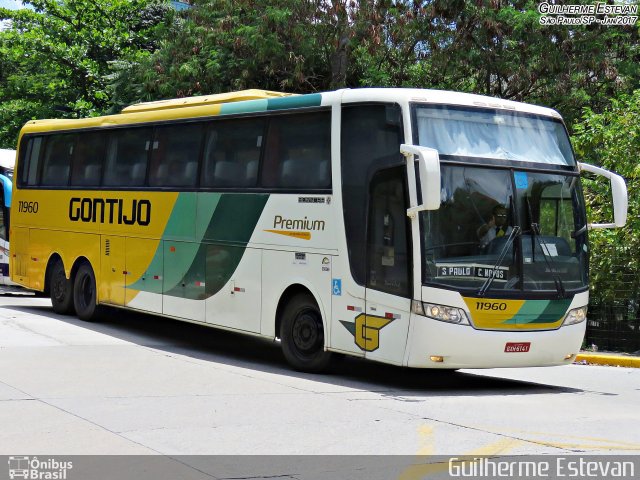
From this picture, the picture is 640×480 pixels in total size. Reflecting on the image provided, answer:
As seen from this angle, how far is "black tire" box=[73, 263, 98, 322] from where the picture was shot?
62.2ft

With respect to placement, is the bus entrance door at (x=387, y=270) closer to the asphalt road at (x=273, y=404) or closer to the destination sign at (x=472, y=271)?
the destination sign at (x=472, y=271)

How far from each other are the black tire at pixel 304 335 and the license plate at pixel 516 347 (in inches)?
92.4

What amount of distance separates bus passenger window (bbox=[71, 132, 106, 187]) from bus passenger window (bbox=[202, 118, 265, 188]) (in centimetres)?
370

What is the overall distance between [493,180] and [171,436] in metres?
5.24

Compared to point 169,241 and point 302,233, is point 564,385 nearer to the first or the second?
point 302,233

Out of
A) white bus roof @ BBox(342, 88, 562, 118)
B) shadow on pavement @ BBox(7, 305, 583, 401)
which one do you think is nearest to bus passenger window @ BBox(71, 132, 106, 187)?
shadow on pavement @ BBox(7, 305, 583, 401)

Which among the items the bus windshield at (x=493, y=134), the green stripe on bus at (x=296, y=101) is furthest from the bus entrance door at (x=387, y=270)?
the green stripe on bus at (x=296, y=101)

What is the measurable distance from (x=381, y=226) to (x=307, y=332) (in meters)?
1.98

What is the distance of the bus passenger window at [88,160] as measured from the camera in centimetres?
1888
